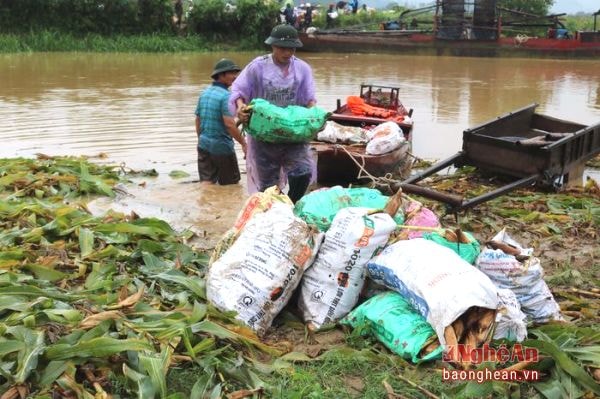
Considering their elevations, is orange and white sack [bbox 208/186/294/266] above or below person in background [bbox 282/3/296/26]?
below

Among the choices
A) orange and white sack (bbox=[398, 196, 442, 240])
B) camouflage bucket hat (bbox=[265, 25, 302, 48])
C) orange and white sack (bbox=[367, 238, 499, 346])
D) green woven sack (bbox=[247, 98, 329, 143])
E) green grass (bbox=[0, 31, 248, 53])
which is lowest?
orange and white sack (bbox=[367, 238, 499, 346])

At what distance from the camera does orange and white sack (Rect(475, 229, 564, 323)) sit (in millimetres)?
3234

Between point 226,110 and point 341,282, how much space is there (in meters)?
3.15

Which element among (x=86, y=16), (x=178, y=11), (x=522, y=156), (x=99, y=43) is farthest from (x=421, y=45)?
(x=522, y=156)

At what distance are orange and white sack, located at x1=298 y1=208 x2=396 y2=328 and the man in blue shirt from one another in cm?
269

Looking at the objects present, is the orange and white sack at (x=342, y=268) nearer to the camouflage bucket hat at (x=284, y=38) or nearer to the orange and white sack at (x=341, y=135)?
the camouflage bucket hat at (x=284, y=38)

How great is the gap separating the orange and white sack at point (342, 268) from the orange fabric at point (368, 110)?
4790 millimetres

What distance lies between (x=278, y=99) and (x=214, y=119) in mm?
1396

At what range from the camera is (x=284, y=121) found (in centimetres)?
445

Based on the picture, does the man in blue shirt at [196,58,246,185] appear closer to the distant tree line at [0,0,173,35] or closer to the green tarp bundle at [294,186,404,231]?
the green tarp bundle at [294,186,404,231]

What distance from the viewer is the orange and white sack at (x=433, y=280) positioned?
2.81 metres

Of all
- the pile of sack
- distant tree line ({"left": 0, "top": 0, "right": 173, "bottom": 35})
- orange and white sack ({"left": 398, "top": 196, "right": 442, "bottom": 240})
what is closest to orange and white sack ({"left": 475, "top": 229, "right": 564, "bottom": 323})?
the pile of sack

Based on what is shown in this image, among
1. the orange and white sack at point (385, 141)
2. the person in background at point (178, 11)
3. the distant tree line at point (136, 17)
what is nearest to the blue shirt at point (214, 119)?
the orange and white sack at point (385, 141)

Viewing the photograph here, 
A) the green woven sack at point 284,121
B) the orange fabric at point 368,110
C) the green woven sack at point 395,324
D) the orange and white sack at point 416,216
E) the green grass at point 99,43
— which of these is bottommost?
the green woven sack at point 395,324
